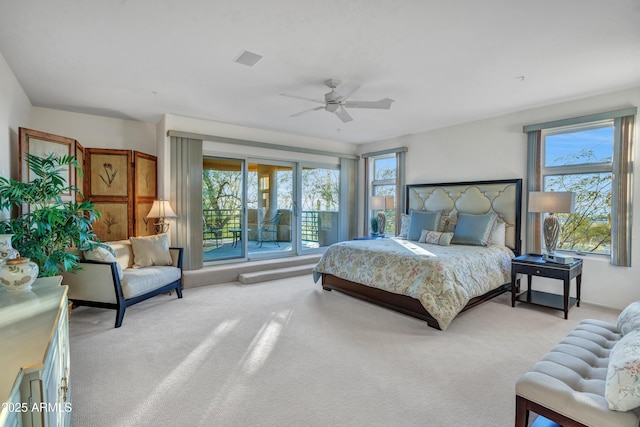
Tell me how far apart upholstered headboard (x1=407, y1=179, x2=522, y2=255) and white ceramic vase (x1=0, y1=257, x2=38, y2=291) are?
5.15m

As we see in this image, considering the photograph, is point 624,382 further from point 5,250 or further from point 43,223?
point 43,223

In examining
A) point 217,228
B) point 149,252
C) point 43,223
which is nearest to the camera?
point 43,223

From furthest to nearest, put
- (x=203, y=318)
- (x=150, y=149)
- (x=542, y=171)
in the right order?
1. (x=150, y=149)
2. (x=542, y=171)
3. (x=203, y=318)

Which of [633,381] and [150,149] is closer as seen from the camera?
[633,381]

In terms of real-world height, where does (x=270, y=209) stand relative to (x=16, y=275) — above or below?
above

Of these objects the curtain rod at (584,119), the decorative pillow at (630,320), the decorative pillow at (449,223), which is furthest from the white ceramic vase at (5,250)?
the curtain rod at (584,119)

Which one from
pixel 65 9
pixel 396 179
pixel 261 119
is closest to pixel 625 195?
pixel 396 179

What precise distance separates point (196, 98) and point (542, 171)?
4915 mm

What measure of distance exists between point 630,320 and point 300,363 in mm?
2294

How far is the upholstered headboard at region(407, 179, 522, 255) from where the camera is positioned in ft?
15.0

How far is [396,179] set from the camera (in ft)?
20.5

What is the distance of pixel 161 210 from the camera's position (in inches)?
181

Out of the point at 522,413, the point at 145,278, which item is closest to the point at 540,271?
the point at 522,413

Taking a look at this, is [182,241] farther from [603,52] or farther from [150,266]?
[603,52]
